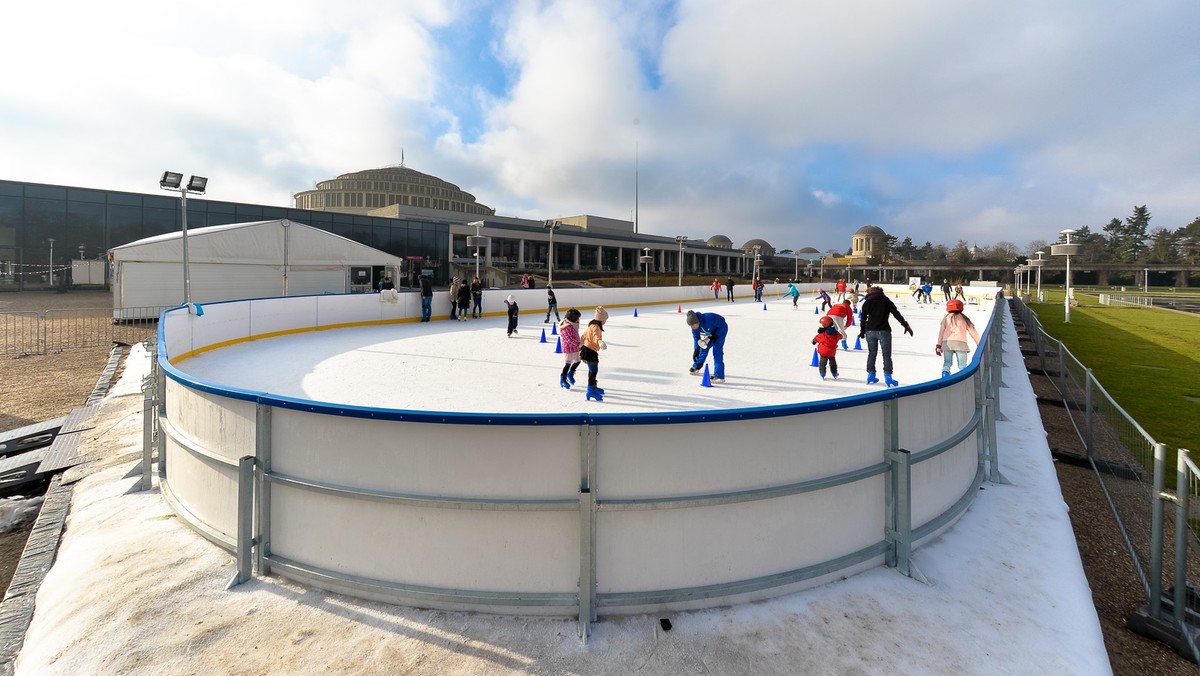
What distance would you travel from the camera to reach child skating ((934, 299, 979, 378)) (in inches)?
316

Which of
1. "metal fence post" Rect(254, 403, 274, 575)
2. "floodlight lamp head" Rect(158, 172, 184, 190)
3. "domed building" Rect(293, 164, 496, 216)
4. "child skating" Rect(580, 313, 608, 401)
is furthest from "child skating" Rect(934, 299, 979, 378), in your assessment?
"domed building" Rect(293, 164, 496, 216)

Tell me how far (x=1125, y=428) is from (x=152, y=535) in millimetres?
9212

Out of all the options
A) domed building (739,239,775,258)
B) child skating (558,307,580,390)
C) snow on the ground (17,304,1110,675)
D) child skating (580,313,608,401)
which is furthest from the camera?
domed building (739,239,775,258)

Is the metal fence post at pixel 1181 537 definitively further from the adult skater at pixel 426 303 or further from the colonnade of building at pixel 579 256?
the colonnade of building at pixel 579 256

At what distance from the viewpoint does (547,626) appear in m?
3.15

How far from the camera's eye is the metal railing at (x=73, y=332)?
45.2 ft

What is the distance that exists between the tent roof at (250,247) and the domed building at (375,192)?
46.7 m

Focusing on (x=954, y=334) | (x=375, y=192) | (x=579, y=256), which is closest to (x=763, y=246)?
(x=579, y=256)

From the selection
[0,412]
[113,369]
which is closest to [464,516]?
[0,412]

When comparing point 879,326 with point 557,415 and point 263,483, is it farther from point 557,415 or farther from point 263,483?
point 263,483

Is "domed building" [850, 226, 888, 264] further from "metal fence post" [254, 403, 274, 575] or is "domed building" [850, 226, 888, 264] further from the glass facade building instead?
"metal fence post" [254, 403, 274, 575]

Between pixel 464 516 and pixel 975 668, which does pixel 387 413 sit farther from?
pixel 975 668

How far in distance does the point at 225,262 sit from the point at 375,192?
56.1 m

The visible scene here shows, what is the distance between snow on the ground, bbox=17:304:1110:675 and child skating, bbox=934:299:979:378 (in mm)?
4398
